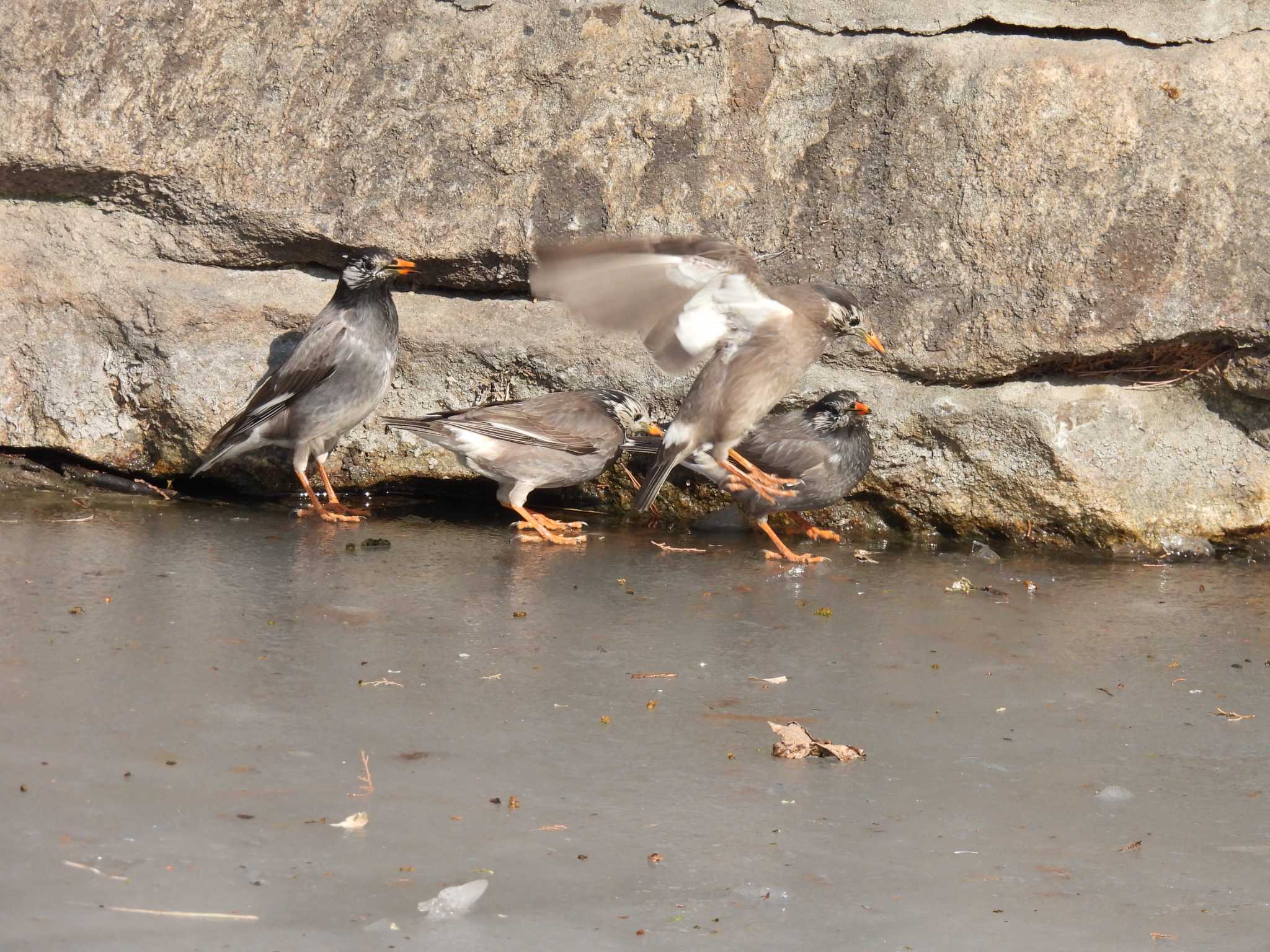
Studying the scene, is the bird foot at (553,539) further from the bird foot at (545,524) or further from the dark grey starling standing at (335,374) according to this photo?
the dark grey starling standing at (335,374)

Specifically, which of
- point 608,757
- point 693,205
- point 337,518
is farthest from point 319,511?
point 608,757

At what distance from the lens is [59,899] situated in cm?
271

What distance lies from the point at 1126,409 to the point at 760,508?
5.86 ft

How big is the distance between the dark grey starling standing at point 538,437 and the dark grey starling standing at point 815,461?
427 millimetres

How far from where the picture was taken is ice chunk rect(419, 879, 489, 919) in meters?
2.79

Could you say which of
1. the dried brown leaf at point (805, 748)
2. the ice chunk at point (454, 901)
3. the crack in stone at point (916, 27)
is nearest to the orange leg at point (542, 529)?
the crack in stone at point (916, 27)

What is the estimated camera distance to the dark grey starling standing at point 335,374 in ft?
22.2

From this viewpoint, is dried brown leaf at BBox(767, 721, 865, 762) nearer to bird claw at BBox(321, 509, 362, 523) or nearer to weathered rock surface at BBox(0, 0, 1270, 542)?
weathered rock surface at BBox(0, 0, 1270, 542)

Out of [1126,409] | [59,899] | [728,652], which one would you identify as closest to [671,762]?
[728,652]

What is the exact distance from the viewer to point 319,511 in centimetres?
680

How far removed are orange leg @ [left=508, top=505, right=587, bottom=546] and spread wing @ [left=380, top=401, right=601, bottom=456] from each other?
33cm

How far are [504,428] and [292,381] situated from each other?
1082 millimetres

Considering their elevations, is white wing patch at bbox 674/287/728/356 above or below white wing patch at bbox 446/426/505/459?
above

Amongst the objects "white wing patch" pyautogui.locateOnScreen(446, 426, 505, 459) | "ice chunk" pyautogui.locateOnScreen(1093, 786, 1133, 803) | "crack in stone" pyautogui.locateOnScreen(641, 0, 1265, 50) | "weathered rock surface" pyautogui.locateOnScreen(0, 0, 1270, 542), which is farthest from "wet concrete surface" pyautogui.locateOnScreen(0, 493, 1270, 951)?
"crack in stone" pyautogui.locateOnScreen(641, 0, 1265, 50)
